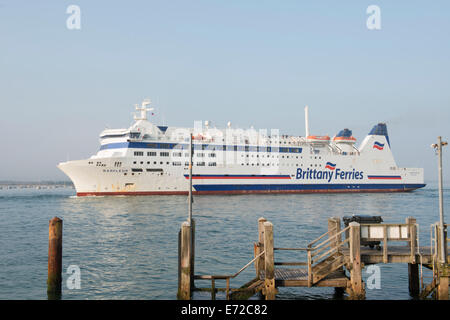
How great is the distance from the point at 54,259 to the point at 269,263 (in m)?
5.74

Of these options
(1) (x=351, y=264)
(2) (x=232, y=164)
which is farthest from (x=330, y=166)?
(1) (x=351, y=264)

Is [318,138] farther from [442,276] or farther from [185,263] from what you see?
[185,263]

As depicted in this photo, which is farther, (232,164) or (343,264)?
(232,164)

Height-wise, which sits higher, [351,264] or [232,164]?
[232,164]

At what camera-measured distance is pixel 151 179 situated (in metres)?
44.4

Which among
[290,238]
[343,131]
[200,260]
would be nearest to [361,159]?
[343,131]

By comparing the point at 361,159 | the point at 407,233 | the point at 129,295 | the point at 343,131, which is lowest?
the point at 129,295

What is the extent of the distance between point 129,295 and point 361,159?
5306cm

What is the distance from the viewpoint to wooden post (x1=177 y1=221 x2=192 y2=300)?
28.3 feet

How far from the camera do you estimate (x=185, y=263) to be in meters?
8.65

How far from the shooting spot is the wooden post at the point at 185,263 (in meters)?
8.63

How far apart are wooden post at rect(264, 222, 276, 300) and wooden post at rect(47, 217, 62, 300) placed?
5425 millimetres

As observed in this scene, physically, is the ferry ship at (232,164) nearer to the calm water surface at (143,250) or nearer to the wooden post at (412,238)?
the calm water surface at (143,250)
